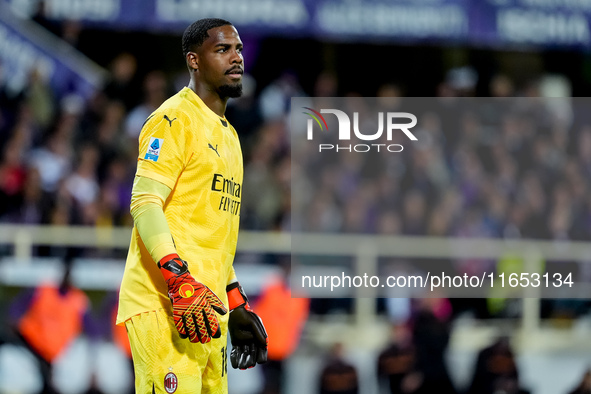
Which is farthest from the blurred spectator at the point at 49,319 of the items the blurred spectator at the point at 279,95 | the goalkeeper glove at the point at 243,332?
the goalkeeper glove at the point at 243,332

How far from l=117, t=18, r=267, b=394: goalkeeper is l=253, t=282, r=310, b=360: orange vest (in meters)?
4.13

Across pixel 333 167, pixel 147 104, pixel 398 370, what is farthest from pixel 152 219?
pixel 147 104

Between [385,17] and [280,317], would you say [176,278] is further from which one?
[385,17]

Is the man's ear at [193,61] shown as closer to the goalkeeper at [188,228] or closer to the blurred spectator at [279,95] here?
the goalkeeper at [188,228]

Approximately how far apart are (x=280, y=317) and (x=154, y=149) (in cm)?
465

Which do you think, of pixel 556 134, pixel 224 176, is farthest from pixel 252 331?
pixel 556 134

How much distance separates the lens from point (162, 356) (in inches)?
127

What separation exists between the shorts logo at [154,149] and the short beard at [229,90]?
377 mm

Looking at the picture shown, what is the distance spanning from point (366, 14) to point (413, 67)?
1.89m

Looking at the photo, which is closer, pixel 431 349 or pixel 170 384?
pixel 170 384

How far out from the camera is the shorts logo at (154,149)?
10.4 ft

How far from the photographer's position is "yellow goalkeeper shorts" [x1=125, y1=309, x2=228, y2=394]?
10.5ft

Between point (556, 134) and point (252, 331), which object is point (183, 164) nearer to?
point (252, 331)

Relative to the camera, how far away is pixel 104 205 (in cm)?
828
